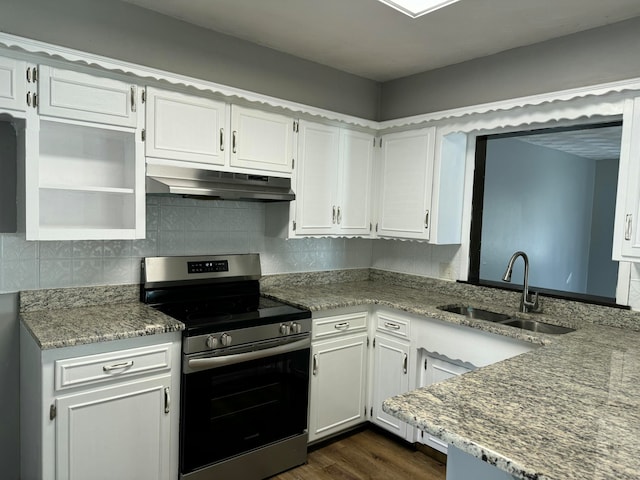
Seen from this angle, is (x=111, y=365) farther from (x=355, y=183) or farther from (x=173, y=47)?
(x=355, y=183)

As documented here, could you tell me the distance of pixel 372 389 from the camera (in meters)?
2.98

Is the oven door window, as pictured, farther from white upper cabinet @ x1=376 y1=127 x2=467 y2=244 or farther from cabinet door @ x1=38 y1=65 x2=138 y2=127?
cabinet door @ x1=38 y1=65 x2=138 y2=127

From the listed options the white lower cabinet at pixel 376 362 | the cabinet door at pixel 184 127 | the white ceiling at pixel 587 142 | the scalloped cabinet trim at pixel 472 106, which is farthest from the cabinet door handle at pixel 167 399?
the white ceiling at pixel 587 142

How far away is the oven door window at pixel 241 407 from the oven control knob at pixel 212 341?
0.13 meters

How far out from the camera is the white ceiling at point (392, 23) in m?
2.19

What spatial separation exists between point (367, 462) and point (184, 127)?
7.33ft

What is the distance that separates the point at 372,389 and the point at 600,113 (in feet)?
A: 7.00

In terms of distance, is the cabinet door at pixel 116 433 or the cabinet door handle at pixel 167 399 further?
the cabinet door handle at pixel 167 399

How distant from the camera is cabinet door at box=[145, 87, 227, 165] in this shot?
7.40 feet

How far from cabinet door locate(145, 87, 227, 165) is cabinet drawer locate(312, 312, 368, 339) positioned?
1.14 m

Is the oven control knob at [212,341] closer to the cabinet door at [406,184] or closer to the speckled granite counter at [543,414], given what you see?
the speckled granite counter at [543,414]

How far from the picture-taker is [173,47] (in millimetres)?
2459

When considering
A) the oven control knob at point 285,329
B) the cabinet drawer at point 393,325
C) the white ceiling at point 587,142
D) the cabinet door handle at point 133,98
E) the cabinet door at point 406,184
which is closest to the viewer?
the cabinet door handle at point 133,98

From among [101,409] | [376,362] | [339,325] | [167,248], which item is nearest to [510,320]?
[376,362]
